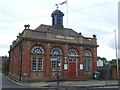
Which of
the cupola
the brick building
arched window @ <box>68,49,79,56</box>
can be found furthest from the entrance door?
the cupola

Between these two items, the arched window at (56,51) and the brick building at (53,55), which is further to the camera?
the arched window at (56,51)

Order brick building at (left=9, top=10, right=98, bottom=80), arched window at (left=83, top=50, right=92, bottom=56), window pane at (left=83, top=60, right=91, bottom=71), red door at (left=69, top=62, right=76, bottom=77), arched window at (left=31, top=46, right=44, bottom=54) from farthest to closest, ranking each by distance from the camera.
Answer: arched window at (left=83, top=50, right=92, bottom=56) → window pane at (left=83, top=60, right=91, bottom=71) → red door at (left=69, top=62, right=76, bottom=77) → arched window at (left=31, top=46, right=44, bottom=54) → brick building at (left=9, top=10, right=98, bottom=80)

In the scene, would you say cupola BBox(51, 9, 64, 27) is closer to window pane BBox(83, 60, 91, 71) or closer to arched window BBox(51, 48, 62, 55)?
arched window BBox(51, 48, 62, 55)

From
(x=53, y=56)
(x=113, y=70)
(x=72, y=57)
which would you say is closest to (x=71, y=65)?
(x=72, y=57)

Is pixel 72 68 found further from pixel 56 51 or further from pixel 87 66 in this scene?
pixel 56 51

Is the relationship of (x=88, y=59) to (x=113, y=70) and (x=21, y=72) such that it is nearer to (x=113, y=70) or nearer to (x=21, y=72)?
(x=113, y=70)

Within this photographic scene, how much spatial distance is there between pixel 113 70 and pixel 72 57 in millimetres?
7240

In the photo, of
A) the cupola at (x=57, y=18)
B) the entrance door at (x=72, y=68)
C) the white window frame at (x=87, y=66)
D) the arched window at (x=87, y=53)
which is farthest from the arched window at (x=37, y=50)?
the cupola at (x=57, y=18)

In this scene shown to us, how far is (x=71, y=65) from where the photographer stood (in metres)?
26.8

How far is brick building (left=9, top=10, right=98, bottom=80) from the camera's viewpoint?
2352 centimetres

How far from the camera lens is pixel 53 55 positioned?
83.2 ft

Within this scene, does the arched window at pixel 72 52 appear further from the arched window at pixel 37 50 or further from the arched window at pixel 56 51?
the arched window at pixel 37 50

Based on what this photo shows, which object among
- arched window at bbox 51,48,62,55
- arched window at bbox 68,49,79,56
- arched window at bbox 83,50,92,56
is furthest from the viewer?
arched window at bbox 83,50,92,56

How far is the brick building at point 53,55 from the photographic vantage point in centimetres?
2352
